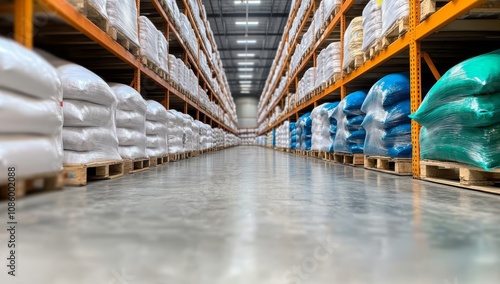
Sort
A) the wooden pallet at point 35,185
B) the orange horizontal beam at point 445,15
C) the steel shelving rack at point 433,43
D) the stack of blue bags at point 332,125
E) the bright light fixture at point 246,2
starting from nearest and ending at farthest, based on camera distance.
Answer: the wooden pallet at point 35,185 < the orange horizontal beam at point 445,15 < the steel shelving rack at point 433,43 < the stack of blue bags at point 332,125 < the bright light fixture at point 246,2

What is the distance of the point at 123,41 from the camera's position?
4301mm

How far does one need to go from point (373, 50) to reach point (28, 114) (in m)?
4.23

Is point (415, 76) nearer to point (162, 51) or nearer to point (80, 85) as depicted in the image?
point (80, 85)

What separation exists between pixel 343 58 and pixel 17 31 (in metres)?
5.02

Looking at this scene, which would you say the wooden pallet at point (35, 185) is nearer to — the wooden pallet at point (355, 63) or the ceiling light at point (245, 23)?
the wooden pallet at point (355, 63)

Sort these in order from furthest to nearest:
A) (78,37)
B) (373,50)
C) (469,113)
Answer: (373,50) → (78,37) → (469,113)

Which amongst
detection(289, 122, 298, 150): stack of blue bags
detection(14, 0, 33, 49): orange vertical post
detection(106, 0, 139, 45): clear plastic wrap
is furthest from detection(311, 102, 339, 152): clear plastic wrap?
detection(14, 0, 33, 49): orange vertical post

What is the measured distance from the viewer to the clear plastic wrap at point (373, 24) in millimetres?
4312

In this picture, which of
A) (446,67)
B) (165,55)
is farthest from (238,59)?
(446,67)

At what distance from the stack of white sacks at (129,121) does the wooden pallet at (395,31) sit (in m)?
3.44

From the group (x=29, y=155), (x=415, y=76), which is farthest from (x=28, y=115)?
(x=415, y=76)

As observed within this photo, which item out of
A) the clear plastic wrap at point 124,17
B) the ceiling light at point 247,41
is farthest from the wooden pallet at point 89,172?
the ceiling light at point 247,41

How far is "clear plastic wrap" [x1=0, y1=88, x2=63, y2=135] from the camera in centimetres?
188

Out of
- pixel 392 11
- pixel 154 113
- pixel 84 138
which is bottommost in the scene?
pixel 84 138
